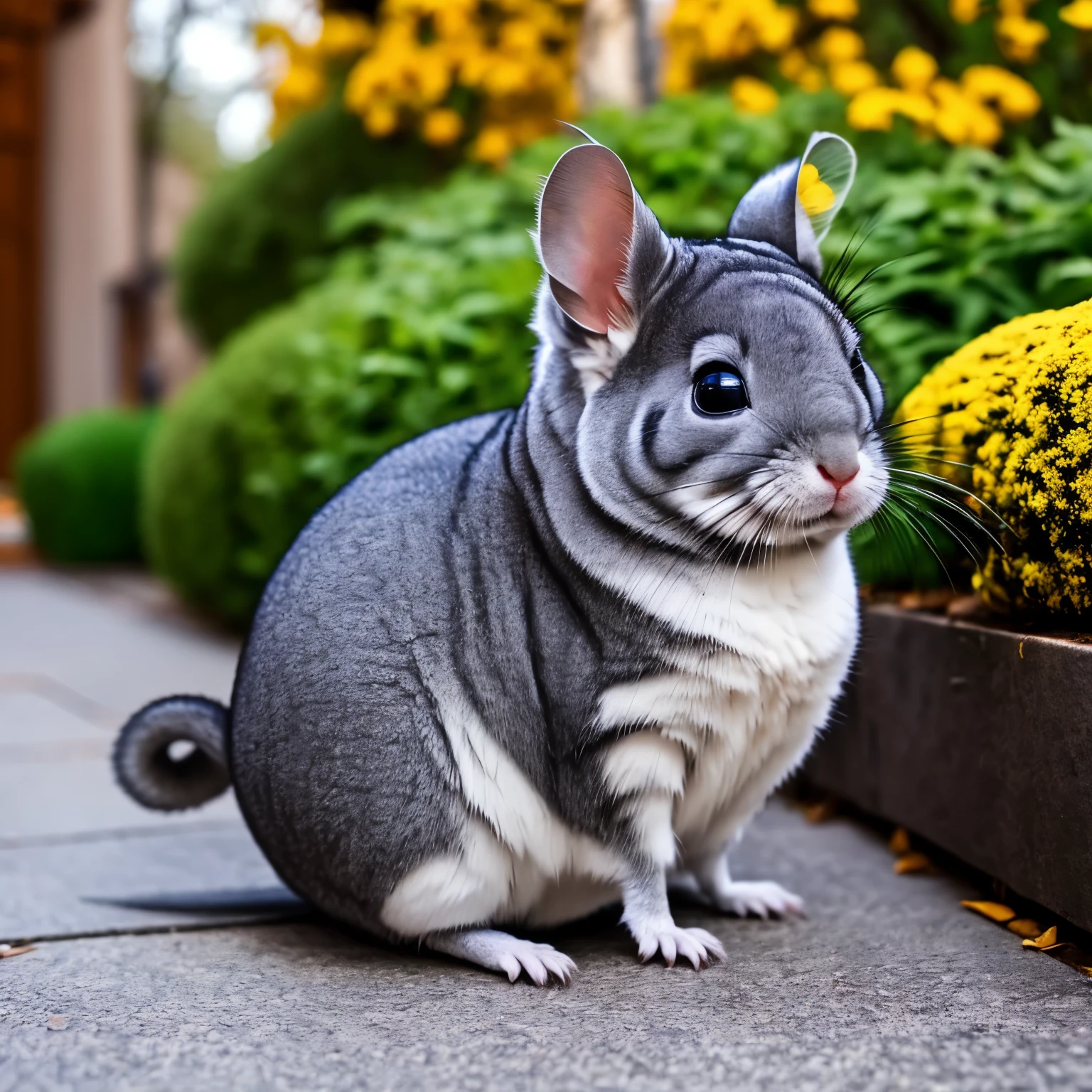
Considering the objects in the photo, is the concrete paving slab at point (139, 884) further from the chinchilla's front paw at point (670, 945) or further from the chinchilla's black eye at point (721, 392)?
the chinchilla's black eye at point (721, 392)

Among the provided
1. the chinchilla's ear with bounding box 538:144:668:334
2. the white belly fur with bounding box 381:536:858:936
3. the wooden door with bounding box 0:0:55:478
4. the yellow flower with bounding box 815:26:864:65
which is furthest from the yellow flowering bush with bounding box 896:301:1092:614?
the wooden door with bounding box 0:0:55:478

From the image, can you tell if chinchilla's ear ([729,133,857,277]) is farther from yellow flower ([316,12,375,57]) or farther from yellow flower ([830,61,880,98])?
yellow flower ([316,12,375,57])

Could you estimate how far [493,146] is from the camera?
19.7 ft

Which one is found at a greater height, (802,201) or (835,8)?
(835,8)

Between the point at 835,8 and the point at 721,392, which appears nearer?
the point at 721,392

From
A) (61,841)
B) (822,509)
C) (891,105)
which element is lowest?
(61,841)

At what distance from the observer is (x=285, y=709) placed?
2.18 meters

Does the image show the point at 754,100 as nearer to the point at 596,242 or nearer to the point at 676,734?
the point at 596,242

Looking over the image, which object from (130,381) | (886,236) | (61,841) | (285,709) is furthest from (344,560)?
(130,381)

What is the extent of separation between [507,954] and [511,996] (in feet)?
0.32

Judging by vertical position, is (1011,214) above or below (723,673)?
above

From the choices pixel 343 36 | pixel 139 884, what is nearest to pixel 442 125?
pixel 343 36

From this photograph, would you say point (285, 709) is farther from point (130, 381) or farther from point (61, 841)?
point (130, 381)

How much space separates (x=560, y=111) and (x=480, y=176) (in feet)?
1.70
